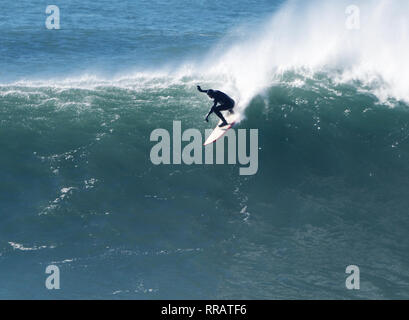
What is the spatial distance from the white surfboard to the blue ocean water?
1.00 metres

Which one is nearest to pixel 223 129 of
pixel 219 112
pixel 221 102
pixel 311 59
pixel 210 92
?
pixel 219 112

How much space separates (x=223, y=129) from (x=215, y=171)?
218 centimetres

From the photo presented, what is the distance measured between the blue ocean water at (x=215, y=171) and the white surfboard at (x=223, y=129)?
1000mm

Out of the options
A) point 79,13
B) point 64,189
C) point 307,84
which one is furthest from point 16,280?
point 79,13

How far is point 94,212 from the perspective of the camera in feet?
84.6

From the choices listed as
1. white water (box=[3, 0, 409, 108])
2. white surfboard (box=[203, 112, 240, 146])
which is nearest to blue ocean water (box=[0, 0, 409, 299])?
white water (box=[3, 0, 409, 108])

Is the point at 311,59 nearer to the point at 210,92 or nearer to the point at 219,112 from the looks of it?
the point at 219,112

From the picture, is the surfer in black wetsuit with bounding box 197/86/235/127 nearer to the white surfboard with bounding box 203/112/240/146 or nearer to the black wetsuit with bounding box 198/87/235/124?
the black wetsuit with bounding box 198/87/235/124

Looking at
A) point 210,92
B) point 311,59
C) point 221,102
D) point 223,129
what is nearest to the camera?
point 210,92

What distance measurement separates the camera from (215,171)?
28.3 metres

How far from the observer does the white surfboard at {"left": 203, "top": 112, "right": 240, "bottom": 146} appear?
28688 millimetres

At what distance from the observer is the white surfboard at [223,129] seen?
94.1 ft

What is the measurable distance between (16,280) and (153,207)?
643 centimetres
